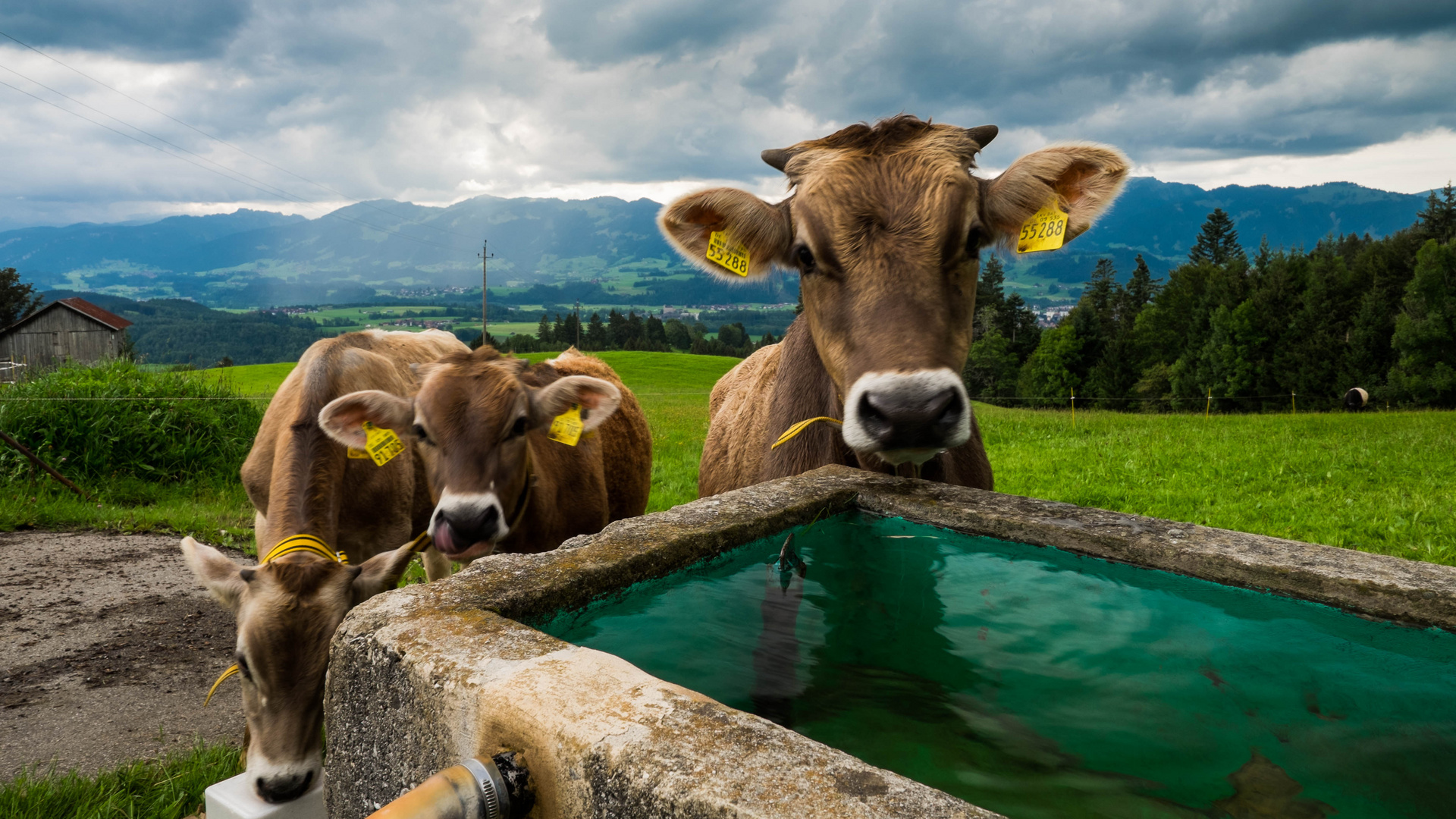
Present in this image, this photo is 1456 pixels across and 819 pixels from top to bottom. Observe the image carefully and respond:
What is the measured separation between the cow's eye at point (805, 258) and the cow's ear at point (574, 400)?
57.6 inches

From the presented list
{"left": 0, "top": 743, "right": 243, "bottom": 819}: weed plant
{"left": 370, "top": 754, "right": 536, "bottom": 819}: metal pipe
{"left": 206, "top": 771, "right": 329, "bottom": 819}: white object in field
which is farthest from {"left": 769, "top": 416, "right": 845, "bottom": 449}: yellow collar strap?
{"left": 0, "top": 743, "right": 243, "bottom": 819}: weed plant

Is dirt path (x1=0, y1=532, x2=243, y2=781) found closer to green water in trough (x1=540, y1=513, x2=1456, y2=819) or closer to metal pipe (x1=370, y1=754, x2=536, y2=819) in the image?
green water in trough (x1=540, y1=513, x2=1456, y2=819)

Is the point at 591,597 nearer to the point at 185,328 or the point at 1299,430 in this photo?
the point at 1299,430

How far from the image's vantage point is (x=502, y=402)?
13.7 feet

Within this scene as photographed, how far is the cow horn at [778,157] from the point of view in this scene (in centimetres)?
365

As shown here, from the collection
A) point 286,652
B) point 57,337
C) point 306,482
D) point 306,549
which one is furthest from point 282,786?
point 57,337

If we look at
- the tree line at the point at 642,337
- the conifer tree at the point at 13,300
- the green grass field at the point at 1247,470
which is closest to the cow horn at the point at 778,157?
the green grass field at the point at 1247,470

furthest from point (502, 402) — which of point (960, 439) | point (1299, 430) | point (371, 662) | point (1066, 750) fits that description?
point (1299, 430)

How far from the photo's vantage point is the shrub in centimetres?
955

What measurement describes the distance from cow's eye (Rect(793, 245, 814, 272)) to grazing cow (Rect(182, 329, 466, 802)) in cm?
212

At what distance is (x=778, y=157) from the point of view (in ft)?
12.1

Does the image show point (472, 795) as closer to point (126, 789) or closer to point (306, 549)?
point (306, 549)

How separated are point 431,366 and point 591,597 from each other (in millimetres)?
2469

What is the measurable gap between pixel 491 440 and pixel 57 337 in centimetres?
5094
